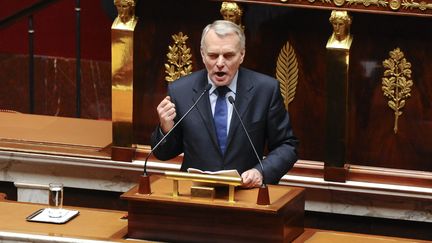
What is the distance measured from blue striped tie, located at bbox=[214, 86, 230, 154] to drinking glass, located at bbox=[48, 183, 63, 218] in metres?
0.57

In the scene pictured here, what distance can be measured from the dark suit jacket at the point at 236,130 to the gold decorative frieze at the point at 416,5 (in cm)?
85

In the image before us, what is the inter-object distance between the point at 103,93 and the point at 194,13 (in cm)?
179

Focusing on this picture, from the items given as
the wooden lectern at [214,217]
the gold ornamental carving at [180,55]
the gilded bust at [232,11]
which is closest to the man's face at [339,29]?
the gilded bust at [232,11]

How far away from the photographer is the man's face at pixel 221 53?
486 centimetres

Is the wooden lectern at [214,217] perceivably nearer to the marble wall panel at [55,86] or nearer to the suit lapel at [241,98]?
the suit lapel at [241,98]

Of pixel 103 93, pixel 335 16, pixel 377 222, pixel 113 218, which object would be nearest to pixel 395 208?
pixel 377 222

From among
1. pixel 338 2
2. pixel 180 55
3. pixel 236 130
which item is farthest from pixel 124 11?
pixel 236 130

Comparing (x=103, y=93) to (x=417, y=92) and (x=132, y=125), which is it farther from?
(x=417, y=92)

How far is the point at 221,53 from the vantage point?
4859 mm

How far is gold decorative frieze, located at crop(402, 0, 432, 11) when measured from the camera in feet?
18.5

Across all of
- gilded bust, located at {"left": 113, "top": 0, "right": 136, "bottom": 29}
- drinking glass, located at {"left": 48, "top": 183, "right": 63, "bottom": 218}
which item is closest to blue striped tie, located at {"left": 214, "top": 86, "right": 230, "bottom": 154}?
drinking glass, located at {"left": 48, "top": 183, "right": 63, "bottom": 218}

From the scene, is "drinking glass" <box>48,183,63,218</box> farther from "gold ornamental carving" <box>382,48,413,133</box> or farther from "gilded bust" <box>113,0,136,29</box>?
"gold ornamental carving" <box>382,48,413,133</box>

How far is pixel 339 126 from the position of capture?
231 inches

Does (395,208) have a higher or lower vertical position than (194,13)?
lower
